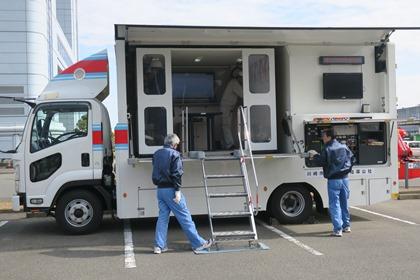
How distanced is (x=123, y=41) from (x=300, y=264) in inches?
188

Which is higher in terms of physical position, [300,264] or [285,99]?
[285,99]

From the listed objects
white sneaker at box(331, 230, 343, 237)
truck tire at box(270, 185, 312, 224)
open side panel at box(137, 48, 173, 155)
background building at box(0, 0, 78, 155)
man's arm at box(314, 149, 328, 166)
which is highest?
background building at box(0, 0, 78, 155)

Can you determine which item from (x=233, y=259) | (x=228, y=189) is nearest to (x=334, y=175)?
(x=228, y=189)

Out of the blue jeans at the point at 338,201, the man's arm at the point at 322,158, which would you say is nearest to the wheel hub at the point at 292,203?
the blue jeans at the point at 338,201

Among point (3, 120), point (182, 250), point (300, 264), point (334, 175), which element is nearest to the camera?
point (300, 264)

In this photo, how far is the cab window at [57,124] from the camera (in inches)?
370

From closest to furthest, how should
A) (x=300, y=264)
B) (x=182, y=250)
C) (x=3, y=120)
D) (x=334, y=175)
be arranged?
(x=300, y=264) < (x=182, y=250) < (x=334, y=175) < (x=3, y=120)

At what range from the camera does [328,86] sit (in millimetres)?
10047

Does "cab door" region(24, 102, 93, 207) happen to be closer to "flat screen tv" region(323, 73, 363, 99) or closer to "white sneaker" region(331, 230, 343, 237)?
"white sneaker" region(331, 230, 343, 237)

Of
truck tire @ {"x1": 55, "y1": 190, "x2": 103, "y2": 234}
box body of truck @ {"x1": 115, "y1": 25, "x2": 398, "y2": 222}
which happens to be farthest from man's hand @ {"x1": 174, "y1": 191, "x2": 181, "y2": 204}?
truck tire @ {"x1": 55, "y1": 190, "x2": 103, "y2": 234}

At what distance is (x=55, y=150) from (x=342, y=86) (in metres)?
5.37

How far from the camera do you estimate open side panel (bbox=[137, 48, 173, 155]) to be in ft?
31.1

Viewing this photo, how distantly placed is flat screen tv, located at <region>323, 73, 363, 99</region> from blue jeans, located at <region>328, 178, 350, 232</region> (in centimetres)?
181

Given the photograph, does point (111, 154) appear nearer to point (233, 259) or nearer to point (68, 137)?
point (68, 137)
